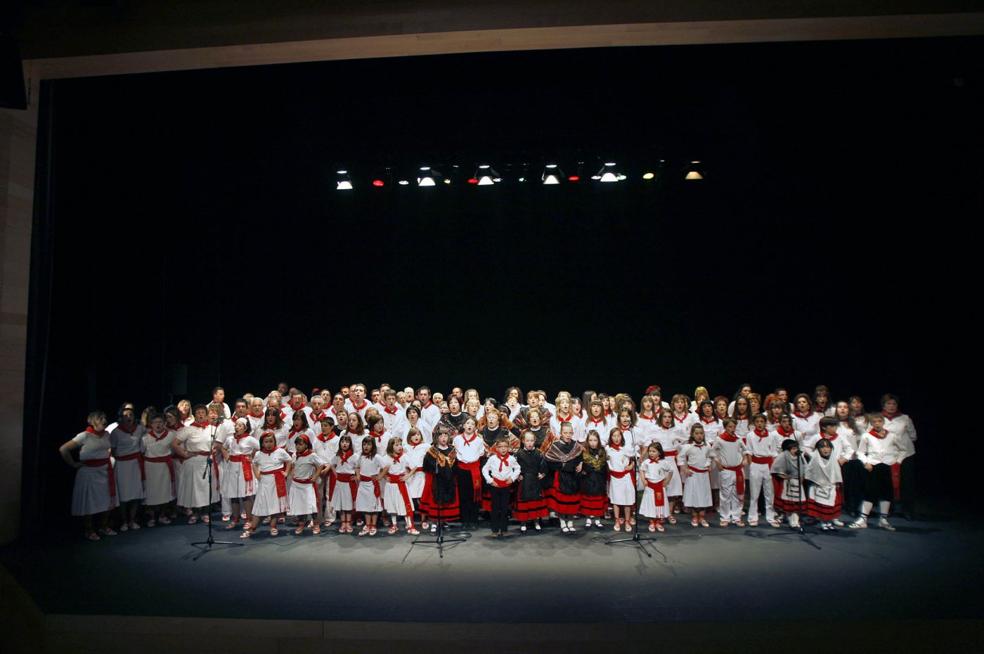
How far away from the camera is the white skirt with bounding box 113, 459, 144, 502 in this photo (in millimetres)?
6977

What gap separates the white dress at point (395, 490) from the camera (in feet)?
22.3

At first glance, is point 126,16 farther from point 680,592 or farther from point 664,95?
point 680,592

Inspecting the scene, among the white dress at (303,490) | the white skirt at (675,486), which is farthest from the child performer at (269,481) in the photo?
the white skirt at (675,486)

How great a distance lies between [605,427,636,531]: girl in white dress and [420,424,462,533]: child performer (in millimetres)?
1674

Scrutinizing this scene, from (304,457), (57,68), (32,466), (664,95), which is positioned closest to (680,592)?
(304,457)

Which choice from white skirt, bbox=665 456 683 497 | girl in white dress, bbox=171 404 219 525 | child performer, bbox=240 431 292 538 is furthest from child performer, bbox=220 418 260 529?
white skirt, bbox=665 456 683 497

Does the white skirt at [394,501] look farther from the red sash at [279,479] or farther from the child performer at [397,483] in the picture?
the red sash at [279,479]

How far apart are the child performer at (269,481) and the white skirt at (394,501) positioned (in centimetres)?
114

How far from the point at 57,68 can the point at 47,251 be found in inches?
81.6

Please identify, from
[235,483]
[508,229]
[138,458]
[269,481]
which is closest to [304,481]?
[269,481]

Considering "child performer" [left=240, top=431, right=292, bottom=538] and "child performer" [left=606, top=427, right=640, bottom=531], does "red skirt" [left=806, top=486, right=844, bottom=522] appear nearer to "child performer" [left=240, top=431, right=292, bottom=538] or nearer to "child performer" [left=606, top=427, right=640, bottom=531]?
"child performer" [left=606, top=427, right=640, bottom=531]

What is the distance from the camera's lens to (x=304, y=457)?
683 centimetres

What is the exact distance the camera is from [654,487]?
6.72 m

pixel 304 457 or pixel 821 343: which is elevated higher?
pixel 821 343
